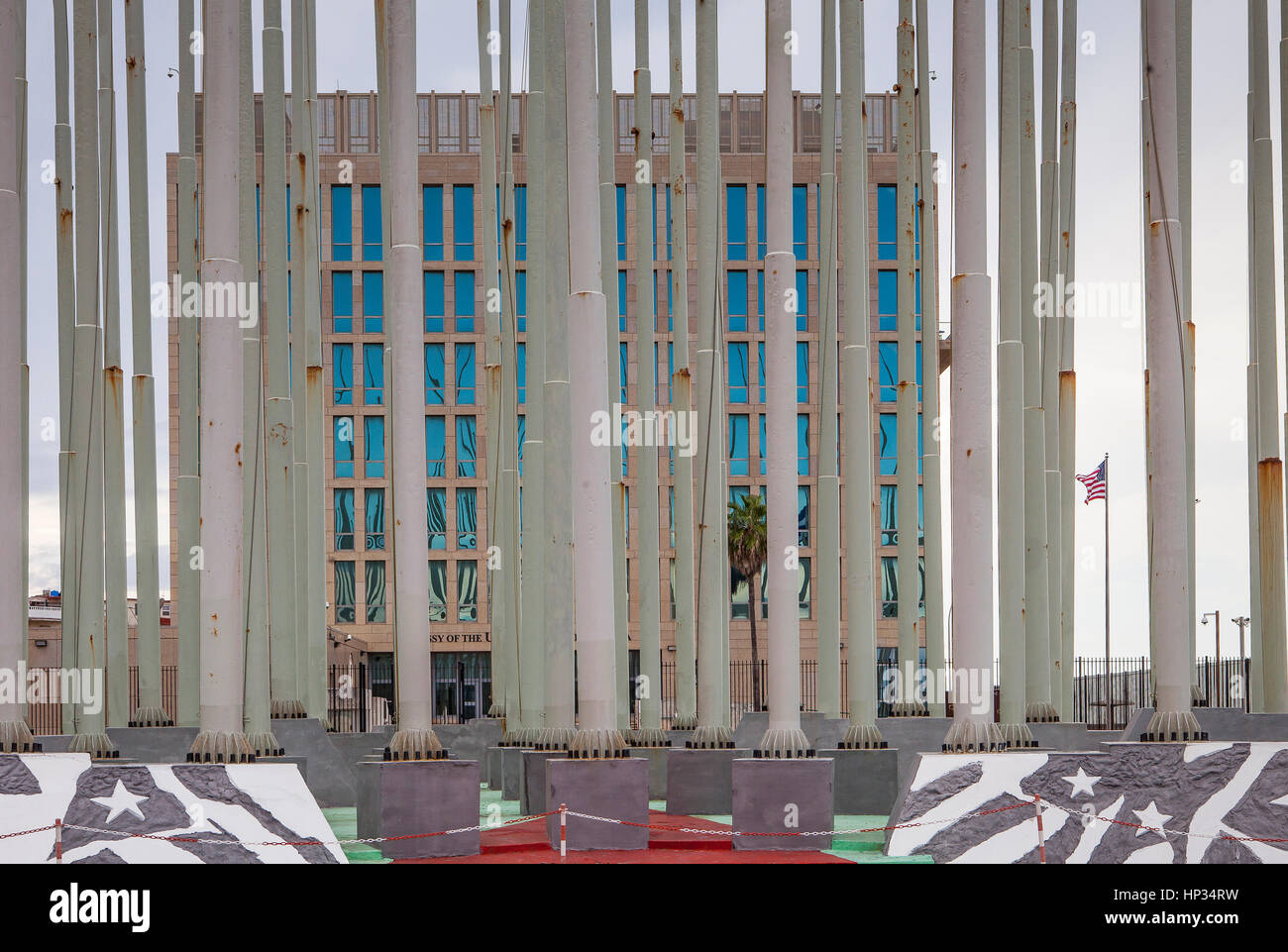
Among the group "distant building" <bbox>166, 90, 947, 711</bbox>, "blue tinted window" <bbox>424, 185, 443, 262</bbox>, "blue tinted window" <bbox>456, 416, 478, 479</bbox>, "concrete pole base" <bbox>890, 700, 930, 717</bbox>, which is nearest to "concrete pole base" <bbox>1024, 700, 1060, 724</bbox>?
"concrete pole base" <bbox>890, 700, 930, 717</bbox>

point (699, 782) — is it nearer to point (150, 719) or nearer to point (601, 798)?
point (601, 798)

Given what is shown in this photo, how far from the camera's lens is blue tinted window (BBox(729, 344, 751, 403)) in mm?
80438

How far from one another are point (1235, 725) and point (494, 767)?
14.5 meters

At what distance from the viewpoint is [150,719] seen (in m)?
28.7

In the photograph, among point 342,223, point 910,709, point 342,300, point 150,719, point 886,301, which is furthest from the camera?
point 886,301

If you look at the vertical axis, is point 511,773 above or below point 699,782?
below

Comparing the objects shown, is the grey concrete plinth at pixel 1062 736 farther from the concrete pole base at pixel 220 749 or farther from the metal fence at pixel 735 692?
the concrete pole base at pixel 220 749

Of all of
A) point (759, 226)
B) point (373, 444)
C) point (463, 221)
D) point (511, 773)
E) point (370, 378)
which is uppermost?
point (463, 221)

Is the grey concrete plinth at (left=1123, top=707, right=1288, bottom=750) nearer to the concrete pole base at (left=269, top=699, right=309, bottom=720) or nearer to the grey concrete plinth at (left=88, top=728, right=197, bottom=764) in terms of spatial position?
the grey concrete plinth at (left=88, top=728, right=197, bottom=764)

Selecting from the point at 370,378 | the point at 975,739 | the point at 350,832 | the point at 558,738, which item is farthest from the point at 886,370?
the point at 975,739

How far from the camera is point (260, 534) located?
2397cm
